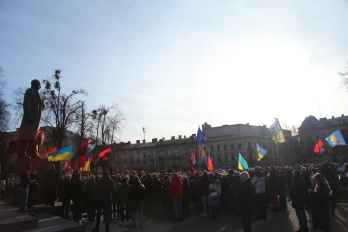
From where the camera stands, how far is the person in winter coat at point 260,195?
427 inches

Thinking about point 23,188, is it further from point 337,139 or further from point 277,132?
point 337,139

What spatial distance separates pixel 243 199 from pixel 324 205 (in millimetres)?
2235

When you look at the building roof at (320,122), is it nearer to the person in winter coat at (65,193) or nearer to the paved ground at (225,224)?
the paved ground at (225,224)

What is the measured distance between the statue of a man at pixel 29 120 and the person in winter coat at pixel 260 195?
8712mm

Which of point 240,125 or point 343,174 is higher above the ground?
point 240,125

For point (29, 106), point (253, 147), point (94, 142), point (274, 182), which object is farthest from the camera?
point (253, 147)

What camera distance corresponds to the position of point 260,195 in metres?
11.0

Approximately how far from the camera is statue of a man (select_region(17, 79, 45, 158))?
391 inches

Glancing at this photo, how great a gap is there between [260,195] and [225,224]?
1.93m

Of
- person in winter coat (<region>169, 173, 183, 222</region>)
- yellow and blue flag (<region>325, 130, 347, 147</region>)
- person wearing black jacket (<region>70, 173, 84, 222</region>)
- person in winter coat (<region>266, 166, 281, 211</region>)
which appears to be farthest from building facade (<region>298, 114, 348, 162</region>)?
person wearing black jacket (<region>70, 173, 84, 222</region>)

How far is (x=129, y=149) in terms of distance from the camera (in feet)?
287

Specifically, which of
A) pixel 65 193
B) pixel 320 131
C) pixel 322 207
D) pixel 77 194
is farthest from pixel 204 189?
pixel 320 131

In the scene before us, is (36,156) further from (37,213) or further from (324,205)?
(324,205)

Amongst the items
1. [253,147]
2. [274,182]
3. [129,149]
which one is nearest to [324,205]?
[274,182]
